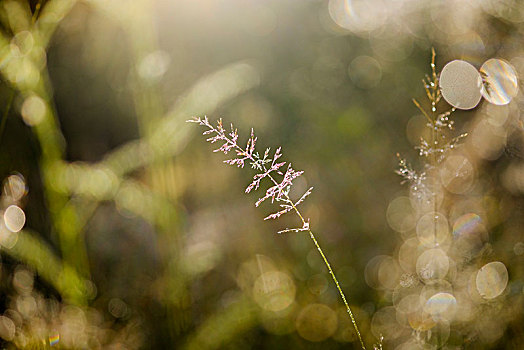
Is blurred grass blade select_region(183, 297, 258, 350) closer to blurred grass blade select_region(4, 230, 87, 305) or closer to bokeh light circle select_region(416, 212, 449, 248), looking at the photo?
blurred grass blade select_region(4, 230, 87, 305)

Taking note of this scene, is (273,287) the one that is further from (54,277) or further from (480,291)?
(54,277)

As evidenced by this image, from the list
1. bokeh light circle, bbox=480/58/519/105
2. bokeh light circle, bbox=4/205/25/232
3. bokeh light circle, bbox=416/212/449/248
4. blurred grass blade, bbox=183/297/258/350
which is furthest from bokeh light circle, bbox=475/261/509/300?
bokeh light circle, bbox=4/205/25/232

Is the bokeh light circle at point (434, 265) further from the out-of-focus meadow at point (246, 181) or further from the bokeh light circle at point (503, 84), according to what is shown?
the bokeh light circle at point (503, 84)

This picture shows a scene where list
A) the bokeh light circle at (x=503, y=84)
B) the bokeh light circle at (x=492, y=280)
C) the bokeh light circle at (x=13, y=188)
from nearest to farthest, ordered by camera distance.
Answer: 1. the bokeh light circle at (x=13, y=188)
2. the bokeh light circle at (x=492, y=280)
3. the bokeh light circle at (x=503, y=84)

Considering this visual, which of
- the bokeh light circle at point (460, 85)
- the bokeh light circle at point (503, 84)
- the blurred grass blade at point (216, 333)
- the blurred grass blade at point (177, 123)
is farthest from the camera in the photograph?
the bokeh light circle at point (460, 85)

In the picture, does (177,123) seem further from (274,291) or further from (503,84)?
(503,84)

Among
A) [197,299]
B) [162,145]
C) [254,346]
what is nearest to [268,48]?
[197,299]

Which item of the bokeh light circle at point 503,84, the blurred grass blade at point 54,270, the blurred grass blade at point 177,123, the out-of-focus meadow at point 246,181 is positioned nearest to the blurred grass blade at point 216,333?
the out-of-focus meadow at point 246,181


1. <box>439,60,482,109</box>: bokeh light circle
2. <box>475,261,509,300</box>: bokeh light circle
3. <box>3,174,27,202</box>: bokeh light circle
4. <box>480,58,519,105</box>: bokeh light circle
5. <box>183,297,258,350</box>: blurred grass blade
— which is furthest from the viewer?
<box>439,60,482,109</box>: bokeh light circle
